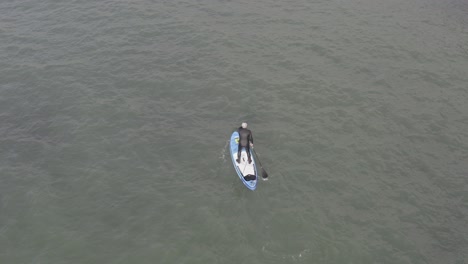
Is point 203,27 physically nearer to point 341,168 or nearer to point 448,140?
point 341,168

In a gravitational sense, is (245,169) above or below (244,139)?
below

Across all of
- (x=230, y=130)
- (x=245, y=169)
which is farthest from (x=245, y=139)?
(x=230, y=130)

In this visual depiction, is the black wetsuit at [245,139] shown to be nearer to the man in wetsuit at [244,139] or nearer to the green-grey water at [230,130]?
the man in wetsuit at [244,139]

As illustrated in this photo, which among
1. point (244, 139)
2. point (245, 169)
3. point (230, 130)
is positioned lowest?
point (245, 169)

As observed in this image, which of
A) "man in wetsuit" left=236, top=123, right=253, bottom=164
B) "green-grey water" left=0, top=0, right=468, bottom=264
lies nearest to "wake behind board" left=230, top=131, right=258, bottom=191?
"man in wetsuit" left=236, top=123, right=253, bottom=164

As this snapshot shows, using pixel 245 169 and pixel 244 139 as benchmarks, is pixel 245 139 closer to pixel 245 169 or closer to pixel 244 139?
pixel 244 139

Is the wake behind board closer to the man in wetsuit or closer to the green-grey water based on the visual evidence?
the man in wetsuit

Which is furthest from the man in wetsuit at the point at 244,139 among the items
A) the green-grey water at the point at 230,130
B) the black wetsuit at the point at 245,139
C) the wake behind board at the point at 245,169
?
the green-grey water at the point at 230,130

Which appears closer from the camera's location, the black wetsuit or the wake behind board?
the wake behind board
